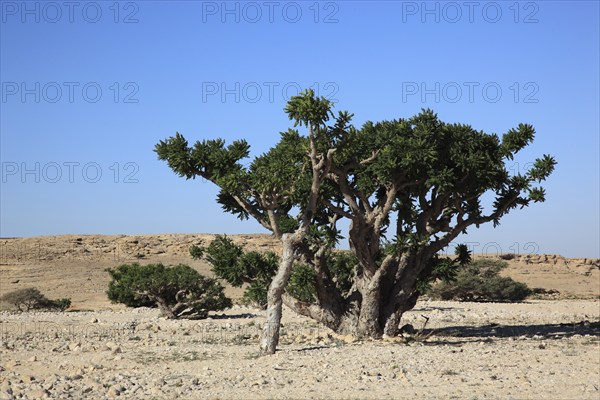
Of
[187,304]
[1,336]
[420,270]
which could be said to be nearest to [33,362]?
[1,336]

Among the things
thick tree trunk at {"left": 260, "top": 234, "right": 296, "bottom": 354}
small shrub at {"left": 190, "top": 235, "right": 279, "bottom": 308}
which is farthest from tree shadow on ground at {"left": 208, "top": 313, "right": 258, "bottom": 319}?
thick tree trunk at {"left": 260, "top": 234, "right": 296, "bottom": 354}

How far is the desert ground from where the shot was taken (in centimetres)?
1092

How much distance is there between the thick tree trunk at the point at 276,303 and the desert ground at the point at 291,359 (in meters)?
0.33

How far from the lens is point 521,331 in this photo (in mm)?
21359

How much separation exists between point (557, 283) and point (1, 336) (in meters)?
43.7

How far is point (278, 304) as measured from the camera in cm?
1455

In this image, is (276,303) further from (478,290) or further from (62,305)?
(478,290)

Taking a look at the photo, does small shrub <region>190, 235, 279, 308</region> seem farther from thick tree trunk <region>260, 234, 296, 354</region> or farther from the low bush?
thick tree trunk <region>260, 234, 296, 354</region>

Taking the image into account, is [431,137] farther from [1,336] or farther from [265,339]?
[1,336]

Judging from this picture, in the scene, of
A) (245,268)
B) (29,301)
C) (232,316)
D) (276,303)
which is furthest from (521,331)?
(29,301)

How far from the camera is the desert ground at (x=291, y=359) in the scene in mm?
10922

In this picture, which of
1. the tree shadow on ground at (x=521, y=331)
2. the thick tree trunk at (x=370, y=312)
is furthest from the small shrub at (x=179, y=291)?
the thick tree trunk at (x=370, y=312)

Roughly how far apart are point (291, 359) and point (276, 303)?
1.39m

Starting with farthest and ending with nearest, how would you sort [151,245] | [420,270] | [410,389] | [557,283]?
[151,245] → [557,283] → [420,270] → [410,389]
